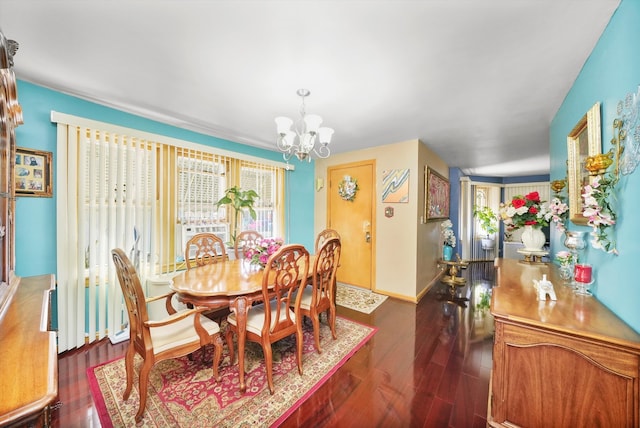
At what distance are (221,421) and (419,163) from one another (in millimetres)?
3488

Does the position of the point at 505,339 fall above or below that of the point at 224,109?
below

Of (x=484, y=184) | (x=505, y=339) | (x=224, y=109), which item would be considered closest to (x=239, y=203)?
(x=224, y=109)

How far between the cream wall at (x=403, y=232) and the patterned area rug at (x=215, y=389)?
1.60 metres

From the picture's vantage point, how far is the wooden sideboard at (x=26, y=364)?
0.59m

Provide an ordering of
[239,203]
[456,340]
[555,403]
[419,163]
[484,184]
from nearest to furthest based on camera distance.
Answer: [555,403]
[456,340]
[239,203]
[419,163]
[484,184]

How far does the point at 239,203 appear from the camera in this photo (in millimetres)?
3113

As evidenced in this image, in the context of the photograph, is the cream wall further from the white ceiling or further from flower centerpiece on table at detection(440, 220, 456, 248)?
the white ceiling

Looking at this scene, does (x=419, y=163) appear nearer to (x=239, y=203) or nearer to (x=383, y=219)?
(x=383, y=219)

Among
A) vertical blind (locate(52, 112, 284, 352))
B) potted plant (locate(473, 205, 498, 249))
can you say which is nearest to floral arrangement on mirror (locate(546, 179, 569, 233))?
vertical blind (locate(52, 112, 284, 352))

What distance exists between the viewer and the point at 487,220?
6.22 m

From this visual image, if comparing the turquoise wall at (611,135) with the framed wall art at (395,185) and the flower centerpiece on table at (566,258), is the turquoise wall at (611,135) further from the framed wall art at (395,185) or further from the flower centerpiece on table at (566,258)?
the framed wall art at (395,185)

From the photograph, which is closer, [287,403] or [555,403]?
[555,403]

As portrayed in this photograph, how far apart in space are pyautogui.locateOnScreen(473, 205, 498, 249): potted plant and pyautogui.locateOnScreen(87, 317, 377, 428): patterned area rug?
566 cm

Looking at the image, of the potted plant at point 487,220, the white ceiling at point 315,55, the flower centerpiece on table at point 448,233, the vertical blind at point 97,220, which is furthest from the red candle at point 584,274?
the potted plant at point 487,220
